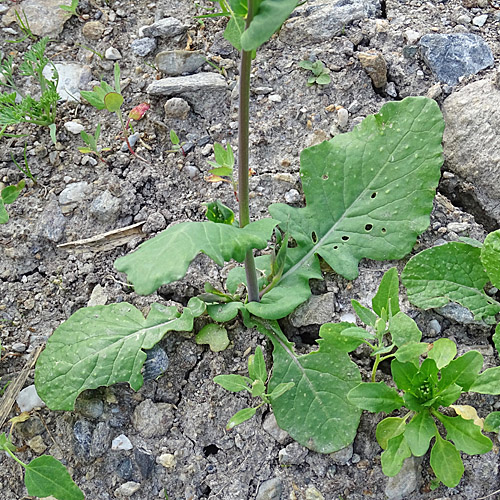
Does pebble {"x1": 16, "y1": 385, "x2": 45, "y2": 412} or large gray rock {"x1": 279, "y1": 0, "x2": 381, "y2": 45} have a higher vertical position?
large gray rock {"x1": 279, "y1": 0, "x2": 381, "y2": 45}

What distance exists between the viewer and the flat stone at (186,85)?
263 centimetres

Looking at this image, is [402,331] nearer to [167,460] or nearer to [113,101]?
[167,460]

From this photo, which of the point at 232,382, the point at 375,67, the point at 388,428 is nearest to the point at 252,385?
the point at 232,382

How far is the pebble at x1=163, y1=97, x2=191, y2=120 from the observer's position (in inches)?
103

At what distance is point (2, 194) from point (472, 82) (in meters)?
2.01

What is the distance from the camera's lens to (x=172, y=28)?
2824mm

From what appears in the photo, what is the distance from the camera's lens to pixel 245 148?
172 centimetres

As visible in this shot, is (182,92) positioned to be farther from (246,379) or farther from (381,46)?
(246,379)

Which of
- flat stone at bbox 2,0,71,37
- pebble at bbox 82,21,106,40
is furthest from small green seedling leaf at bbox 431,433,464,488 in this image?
flat stone at bbox 2,0,71,37

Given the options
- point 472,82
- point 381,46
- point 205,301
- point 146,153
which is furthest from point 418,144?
point 146,153

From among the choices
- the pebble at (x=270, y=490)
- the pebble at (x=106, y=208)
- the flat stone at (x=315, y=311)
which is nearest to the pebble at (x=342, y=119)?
the flat stone at (x=315, y=311)

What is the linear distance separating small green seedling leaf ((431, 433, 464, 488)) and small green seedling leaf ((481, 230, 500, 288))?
1.93ft

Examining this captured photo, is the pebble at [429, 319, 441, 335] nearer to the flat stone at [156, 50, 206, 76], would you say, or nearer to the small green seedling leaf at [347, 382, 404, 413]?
the small green seedling leaf at [347, 382, 404, 413]

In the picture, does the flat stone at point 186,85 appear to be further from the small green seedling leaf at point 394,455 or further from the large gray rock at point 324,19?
the small green seedling leaf at point 394,455
